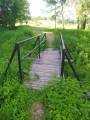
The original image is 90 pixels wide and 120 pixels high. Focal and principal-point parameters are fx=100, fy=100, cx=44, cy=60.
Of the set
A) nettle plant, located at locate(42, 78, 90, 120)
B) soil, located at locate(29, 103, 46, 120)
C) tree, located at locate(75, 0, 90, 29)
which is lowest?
soil, located at locate(29, 103, 46, 120)

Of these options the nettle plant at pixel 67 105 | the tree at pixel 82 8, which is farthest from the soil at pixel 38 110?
the tree at pixel 82 8

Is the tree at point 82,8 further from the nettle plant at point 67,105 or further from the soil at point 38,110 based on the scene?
the soil at point 38,110

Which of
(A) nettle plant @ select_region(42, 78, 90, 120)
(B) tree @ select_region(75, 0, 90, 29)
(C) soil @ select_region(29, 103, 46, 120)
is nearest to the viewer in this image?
(A) nettle plant @ select_region(42, 78, 90, 120)

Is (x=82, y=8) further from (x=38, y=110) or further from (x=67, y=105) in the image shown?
(x=38, y=110)

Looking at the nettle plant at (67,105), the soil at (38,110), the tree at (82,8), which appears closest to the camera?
the nettle plant at (67,105)

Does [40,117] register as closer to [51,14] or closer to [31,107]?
[31,107]

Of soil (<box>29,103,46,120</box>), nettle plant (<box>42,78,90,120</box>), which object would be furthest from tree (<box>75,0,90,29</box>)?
soil (<box>29,103,46,120</box>)

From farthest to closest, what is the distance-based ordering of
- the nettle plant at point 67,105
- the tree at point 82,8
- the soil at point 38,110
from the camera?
the tree at point 82,8, the soil at point 38,110, the nettle plant at point 67,105

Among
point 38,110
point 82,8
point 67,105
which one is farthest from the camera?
Result: point 82,8

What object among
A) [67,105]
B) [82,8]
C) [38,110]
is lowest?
[38,110]

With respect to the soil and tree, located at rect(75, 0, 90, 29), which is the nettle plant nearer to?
the soil

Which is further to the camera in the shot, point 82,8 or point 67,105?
point 82,8

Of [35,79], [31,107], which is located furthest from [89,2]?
[31,107]

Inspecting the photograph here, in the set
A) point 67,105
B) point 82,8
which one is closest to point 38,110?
point 67,105
